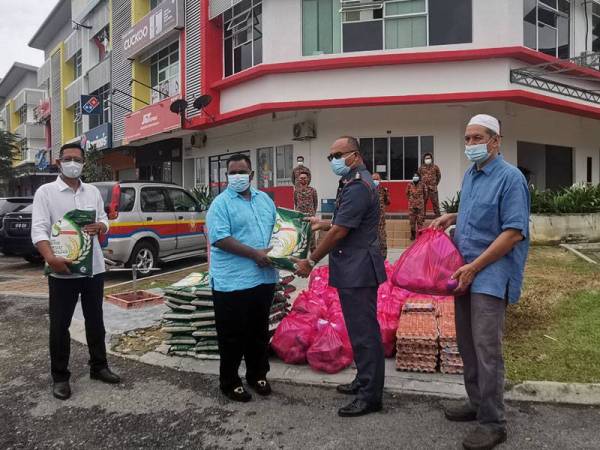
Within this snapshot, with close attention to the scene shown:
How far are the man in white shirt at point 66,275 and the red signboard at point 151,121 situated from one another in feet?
42.9

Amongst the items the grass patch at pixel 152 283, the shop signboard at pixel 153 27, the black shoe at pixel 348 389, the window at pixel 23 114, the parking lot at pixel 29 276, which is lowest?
the black shoe at pixel 348 389

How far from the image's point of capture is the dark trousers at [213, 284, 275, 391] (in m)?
3.70

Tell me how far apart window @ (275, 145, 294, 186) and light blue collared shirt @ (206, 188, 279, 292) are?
11636 mm

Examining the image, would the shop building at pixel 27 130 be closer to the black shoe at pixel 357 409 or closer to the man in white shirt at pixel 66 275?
the man in white shirt at pixel 66 275

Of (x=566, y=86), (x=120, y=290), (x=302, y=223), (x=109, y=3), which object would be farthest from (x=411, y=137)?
(x=109, y=3)

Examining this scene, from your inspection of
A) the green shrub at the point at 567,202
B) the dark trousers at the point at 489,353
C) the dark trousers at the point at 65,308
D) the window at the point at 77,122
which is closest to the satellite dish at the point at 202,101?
the green shrub at the point at 567,202

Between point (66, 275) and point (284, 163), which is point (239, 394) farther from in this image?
point (284, 163)

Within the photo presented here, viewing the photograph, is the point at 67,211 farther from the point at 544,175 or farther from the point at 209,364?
the point at 544,175

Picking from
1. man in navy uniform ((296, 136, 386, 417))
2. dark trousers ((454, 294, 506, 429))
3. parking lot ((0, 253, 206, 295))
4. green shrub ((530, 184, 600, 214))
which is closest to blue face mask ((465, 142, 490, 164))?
man in navy uniform ((296, 136, 386, 417))

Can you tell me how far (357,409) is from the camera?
346 centimetres

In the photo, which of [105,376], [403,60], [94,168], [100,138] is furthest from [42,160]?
[105,376]

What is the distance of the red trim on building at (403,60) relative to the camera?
1220 centimetres

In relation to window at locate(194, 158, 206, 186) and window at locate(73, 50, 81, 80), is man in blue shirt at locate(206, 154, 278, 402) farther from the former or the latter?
window at locate(73, 50, 81, 80)

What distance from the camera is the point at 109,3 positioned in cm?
2348
